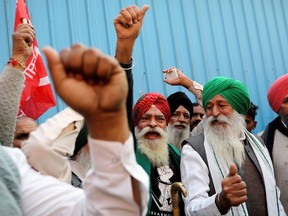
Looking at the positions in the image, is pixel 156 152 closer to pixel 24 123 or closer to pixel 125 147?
pixel 24 123

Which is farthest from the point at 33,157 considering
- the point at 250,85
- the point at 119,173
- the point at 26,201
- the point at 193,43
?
the point at 250,85

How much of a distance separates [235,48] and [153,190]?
2760 millimetres

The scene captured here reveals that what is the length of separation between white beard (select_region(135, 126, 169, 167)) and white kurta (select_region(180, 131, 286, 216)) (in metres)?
0.25

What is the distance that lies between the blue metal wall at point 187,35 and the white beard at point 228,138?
4.51 feet

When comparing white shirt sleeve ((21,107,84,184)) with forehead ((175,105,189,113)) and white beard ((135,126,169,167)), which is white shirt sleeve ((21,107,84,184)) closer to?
white beard ((135,126,169,167))

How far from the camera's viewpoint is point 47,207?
115 centimetres

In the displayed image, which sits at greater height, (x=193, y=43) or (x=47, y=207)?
(x=193, y=43)

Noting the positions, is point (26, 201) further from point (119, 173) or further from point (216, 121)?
point (216, 121)

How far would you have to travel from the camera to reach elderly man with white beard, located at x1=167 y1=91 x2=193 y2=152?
3.64 metres

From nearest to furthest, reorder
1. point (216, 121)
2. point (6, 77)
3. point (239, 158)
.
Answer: point (6, 77), point (239, 158), point (216, 121)

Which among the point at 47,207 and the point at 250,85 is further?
the point at 250,85

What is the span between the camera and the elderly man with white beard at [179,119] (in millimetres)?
3641

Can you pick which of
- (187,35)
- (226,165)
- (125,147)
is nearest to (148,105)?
(226,165)

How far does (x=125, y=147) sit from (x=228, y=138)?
1.93 meters
